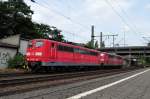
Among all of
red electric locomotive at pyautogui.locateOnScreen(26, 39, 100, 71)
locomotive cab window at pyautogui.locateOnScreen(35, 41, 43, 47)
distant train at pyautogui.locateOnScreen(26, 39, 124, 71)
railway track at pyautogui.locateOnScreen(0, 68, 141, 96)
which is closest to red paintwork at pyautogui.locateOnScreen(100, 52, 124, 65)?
distant train at pyautogui.locateOnScreen(26, 39, 124, 71)

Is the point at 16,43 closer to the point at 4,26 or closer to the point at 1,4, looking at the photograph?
the point at 4,26

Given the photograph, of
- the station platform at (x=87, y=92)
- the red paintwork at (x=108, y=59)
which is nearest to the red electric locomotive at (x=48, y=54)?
the station platform at (x=87, y=92)

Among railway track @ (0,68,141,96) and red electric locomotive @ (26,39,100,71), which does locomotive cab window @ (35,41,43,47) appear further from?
railway track @ (0,68,141,96)

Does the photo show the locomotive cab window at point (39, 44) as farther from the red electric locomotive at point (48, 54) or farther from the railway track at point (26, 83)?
the railway track at point (26, 83)

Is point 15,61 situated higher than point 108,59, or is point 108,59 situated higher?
point 108,59

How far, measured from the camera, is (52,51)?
25734mm

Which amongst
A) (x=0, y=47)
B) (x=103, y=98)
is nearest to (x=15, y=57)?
(x=0, y=47)

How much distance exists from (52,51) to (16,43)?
31.5 feet

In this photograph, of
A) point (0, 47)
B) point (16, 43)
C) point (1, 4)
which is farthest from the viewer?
point (1, 4)

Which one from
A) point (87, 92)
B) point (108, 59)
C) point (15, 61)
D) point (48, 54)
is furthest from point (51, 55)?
point (108, 59)

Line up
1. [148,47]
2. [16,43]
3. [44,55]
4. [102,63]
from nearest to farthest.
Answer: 1. [44,55]
2. [16,43]
3. [102,63]
4. [148,47]

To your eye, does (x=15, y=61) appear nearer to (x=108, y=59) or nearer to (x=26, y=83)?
(x=26, y=83)

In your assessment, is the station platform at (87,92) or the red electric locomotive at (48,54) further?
the red electric locomotive at (48,54)

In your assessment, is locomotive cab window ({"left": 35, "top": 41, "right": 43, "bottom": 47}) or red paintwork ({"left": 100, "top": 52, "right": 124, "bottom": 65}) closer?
locomotive cab window ({"left": 35, "top": 41, "right": 43, "bottom": 47})
